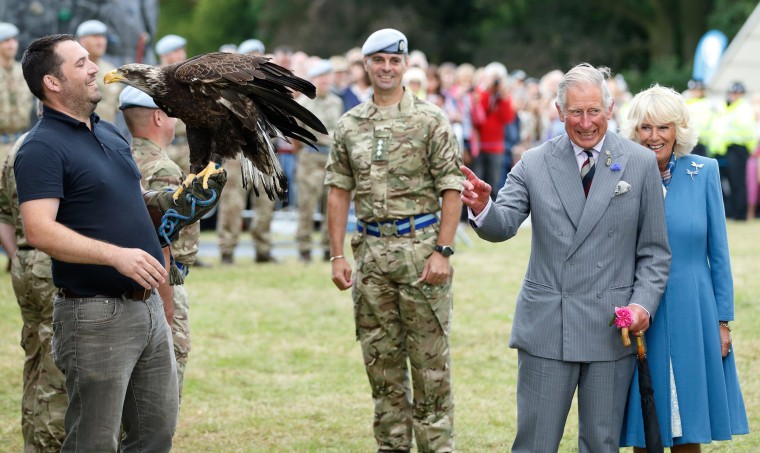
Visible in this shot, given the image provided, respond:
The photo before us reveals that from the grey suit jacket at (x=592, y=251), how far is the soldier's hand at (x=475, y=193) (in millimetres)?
59

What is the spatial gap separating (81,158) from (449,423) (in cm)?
268

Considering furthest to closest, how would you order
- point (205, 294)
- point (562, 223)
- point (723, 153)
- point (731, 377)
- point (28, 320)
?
1. point (723, 153)
2. point (205, 294)
3. point (28, 320)
4. point (731, 377)
5. point (562, 223)

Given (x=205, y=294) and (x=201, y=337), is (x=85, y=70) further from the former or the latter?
(x=205, y=294)

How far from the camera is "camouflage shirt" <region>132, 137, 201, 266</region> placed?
5148 mm

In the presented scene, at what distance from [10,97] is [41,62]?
7.01 metres

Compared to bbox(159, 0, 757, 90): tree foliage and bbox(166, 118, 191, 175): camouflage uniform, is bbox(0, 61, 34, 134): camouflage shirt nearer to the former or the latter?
bbox(166, 118, 191, 175): camouflage uniform

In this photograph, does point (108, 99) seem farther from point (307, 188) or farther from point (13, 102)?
point (307, 188)

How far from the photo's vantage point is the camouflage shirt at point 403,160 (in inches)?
225

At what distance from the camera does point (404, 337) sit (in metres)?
5.86

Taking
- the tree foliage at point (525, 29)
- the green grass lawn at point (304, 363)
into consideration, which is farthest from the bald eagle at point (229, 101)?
the tree foliage at point (525, 29)

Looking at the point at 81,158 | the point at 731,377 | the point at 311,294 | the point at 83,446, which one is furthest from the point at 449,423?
the point at 311,294

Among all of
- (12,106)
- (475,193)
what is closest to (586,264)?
(475,193)

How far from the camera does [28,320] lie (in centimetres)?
571

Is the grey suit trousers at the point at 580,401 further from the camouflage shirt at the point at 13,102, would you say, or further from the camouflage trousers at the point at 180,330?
the camouflage shirt at the point at 13,102
